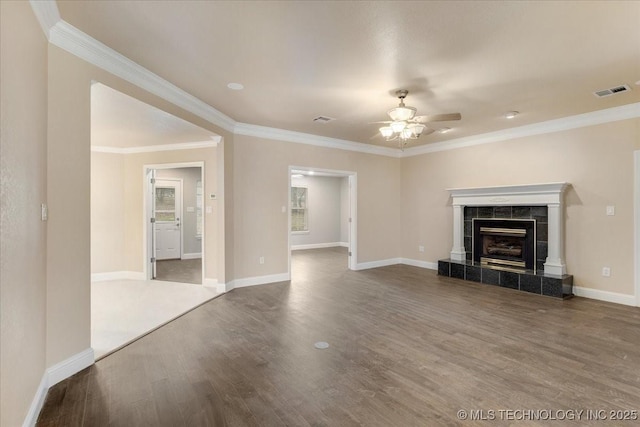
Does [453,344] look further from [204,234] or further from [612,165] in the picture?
[204,234]

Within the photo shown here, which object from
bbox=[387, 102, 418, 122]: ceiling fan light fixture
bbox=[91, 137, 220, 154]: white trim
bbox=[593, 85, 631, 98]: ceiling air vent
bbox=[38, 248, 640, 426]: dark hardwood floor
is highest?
bbox=[593, 85, 631, 98]: ceiling air vent

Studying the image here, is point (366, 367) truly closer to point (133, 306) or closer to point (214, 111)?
point (133, 306)

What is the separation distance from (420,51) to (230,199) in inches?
138

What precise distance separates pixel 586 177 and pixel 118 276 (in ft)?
27.2

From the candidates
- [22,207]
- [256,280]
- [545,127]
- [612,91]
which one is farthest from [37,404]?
[545,127]

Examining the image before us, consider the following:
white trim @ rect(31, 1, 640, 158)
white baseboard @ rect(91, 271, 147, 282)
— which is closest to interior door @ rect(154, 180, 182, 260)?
white baseboard @ rect(91, 271, 147, 282)

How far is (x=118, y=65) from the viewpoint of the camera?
9.52ft

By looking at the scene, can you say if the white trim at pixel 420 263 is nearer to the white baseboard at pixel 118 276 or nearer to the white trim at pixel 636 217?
the white trim at pixel 636 217

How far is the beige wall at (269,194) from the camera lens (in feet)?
17.1

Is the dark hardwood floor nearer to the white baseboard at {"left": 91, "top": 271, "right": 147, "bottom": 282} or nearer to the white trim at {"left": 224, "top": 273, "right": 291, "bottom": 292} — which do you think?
the white trim at {"left": 224, "top": 273, "right": 291, "bottom": 292}

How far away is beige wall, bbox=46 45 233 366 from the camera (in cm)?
237

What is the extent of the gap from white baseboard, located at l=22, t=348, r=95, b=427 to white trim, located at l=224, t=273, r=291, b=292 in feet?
7.70

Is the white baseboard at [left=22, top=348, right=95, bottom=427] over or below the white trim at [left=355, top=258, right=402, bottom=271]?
below

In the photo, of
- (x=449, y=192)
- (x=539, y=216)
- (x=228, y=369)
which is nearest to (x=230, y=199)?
(x=228, y=369)
